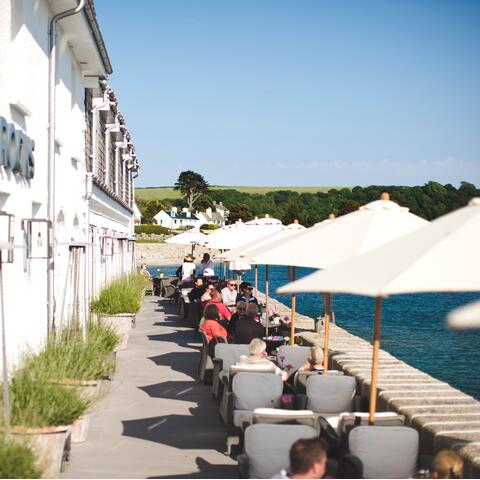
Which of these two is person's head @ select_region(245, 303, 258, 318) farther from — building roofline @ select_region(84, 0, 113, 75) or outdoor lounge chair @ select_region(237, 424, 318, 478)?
outdoor lounge chair @ select_region(237, 424, 318, 478)

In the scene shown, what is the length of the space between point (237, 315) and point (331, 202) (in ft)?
499

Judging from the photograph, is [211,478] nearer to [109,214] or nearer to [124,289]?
[124,289]

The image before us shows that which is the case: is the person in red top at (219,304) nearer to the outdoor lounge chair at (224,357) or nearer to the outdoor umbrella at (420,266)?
the outdoor lounge chair at (224,357)

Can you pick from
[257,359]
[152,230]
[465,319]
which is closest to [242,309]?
[257,359]

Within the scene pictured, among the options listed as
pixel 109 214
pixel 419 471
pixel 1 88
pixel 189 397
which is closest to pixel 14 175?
pixel 1 88

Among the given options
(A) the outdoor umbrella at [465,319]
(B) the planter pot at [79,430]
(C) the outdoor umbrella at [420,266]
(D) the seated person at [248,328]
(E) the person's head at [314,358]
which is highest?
(C) the outdoor umbrella at [420,266]

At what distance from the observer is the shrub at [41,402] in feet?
21.9

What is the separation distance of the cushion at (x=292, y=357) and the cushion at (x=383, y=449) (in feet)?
14.2

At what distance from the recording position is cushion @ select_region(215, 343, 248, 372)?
10.2m

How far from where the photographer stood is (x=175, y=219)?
531ft

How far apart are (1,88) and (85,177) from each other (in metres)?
8.36

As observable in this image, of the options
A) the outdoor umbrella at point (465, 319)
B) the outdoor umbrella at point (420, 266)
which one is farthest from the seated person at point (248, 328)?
the outdoor umbrella at point (465, 319)

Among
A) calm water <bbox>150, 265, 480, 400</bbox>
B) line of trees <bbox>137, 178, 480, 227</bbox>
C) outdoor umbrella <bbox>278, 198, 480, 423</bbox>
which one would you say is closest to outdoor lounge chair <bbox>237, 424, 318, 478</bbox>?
outdoor umbrella <bbox>278, 198, 480, 423</bbox>

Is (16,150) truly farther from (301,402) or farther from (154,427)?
(301,402)
